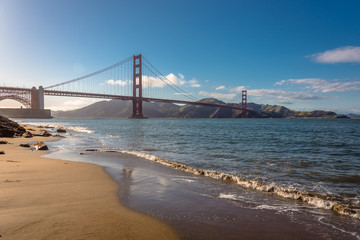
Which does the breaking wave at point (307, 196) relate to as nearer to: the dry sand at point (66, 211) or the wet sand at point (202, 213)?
the wet sand at point (202, 213)

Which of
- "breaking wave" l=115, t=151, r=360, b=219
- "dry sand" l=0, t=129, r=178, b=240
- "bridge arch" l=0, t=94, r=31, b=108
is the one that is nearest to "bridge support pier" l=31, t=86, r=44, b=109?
"bridge arch" l=0, t=94, r=31, b=108

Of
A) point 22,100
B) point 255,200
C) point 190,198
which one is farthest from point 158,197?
point 22,100

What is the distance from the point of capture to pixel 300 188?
5211 mm

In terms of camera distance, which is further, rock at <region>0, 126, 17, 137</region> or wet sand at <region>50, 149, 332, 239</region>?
rock at <region>0, 126, 17, 137</region>

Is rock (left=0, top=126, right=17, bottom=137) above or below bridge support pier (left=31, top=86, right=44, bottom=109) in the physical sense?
below

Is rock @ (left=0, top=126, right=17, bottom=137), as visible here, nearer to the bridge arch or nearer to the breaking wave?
the breaking wave

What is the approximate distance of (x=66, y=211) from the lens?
128 inches

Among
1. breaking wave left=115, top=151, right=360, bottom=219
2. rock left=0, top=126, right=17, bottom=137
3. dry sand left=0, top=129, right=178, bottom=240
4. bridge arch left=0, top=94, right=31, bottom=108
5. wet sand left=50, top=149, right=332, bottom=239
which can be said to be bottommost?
breaking wave left=115, top=151, right=360, bottom=219

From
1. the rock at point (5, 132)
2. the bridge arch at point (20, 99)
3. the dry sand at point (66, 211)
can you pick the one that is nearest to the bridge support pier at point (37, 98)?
the bridge arch at point (20, 99)

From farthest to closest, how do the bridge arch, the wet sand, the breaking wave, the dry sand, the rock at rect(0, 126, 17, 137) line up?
the bridge arch → the rock at rect(0, 126, 17, 137) → the breaking wave → the wet sand → the dry sand

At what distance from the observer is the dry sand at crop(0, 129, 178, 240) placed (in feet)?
8.57

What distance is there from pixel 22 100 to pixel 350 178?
93.2 m

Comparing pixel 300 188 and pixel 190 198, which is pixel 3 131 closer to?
pixel 190 198

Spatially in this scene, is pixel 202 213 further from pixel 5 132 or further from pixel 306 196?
pixel 5 132
